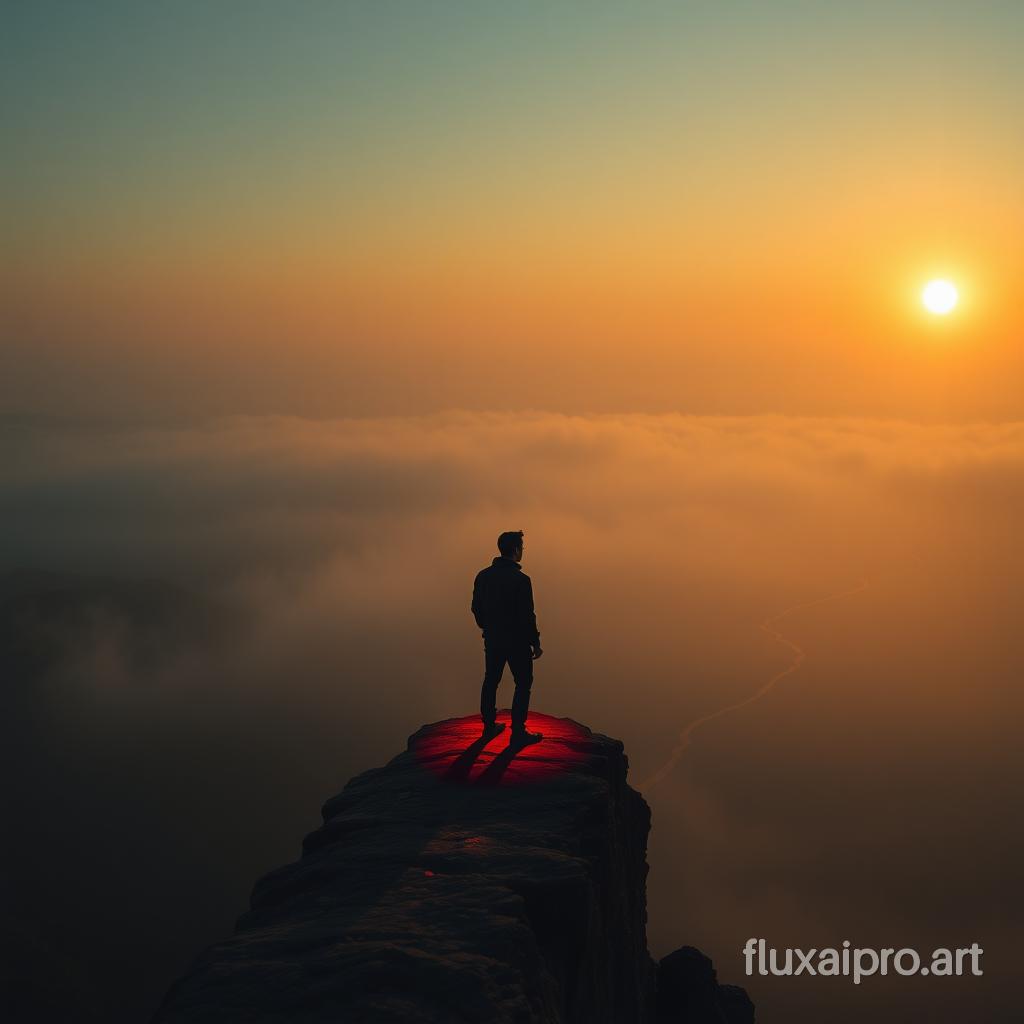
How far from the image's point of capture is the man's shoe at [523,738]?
14.8 m

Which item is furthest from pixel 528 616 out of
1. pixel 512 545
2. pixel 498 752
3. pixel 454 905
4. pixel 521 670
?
pixel 454 905

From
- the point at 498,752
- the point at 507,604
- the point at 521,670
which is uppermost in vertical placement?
the point at 507,604

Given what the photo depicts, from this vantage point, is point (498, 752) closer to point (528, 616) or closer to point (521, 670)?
point (521, 670)

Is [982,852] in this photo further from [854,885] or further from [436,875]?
[436,875]

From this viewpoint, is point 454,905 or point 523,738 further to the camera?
point 523,738

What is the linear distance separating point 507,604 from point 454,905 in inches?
208

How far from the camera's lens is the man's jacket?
13.9m

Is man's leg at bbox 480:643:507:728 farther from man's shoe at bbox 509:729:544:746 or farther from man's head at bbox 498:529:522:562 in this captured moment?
man's head at bbox 498:529:522:562

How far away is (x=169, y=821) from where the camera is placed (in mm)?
150125

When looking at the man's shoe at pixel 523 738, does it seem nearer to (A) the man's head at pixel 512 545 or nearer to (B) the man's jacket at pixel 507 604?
(B) the man's jacket at pixel 507 604

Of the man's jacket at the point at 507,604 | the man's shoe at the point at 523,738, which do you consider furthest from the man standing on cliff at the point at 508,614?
the man's shoe at the point at 523,738

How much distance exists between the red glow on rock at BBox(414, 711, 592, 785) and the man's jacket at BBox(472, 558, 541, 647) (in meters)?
1.69

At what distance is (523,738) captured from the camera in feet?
49.1

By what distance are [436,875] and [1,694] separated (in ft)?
685
